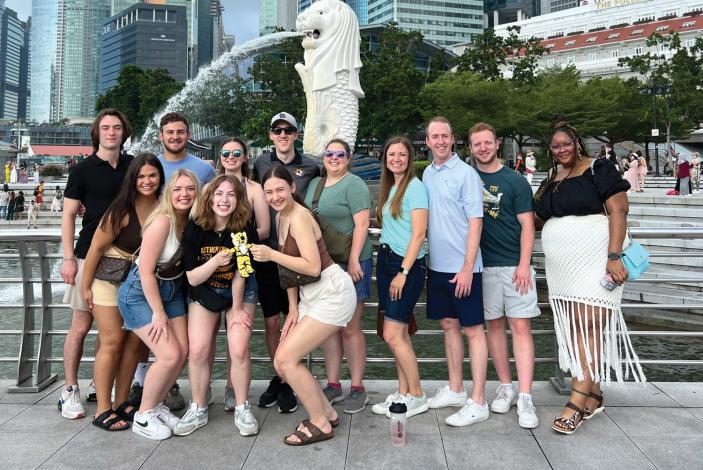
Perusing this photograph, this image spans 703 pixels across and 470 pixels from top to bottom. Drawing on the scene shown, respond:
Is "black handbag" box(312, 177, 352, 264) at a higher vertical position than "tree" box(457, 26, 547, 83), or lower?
lower

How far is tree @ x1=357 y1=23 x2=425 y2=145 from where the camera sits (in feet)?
104

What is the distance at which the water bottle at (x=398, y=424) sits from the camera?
10.2 ft

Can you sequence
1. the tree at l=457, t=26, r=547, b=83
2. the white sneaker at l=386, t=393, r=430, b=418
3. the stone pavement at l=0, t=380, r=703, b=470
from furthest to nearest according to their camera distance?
the tree at l=457, t=26, r=547, b=83 → the white sneaker at l=386, t=393, r=430, b=418 → the stone pavement at l=0, t=380, r=703, b=470

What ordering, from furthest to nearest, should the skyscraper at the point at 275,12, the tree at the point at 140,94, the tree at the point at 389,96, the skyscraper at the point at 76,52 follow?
the skyscraper at the point at 76,52, the skyscraper at the point at 275,12, the tree at the point at 140,94, the tree at the point at 389,96

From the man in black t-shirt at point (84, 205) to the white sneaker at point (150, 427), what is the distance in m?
0.60

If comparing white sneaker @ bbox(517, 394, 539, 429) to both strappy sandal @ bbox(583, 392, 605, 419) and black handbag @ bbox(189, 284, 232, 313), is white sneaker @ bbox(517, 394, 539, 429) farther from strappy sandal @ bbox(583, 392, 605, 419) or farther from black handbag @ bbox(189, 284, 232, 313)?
black handbag @ bbox(189, 284, 232, 313)

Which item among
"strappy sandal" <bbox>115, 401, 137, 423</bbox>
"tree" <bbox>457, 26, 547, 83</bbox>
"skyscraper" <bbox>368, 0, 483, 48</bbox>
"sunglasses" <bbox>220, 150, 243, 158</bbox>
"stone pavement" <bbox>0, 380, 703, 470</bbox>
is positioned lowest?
"stone pavement" <bbox>0, 380, 703, 470</bbox>

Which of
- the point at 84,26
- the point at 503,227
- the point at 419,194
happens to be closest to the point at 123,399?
the point at 419,194

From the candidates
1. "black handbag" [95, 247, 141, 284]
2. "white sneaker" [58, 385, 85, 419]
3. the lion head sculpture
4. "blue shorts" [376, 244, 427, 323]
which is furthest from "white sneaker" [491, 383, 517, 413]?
the lion head sculpture

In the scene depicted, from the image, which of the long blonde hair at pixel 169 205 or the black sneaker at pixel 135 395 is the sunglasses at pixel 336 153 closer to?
the long blonde hair at pixel 169 205

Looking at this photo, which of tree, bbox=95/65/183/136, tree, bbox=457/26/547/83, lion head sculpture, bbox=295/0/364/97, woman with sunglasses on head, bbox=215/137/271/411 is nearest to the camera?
woman with sunglasses on head, bbox=215/137/271/411

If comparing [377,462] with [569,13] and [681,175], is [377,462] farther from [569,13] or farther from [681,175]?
[569,13]

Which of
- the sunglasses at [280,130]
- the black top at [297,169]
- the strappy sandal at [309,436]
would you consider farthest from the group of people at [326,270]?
the sunglasses at [280,130]

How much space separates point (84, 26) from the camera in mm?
171125
